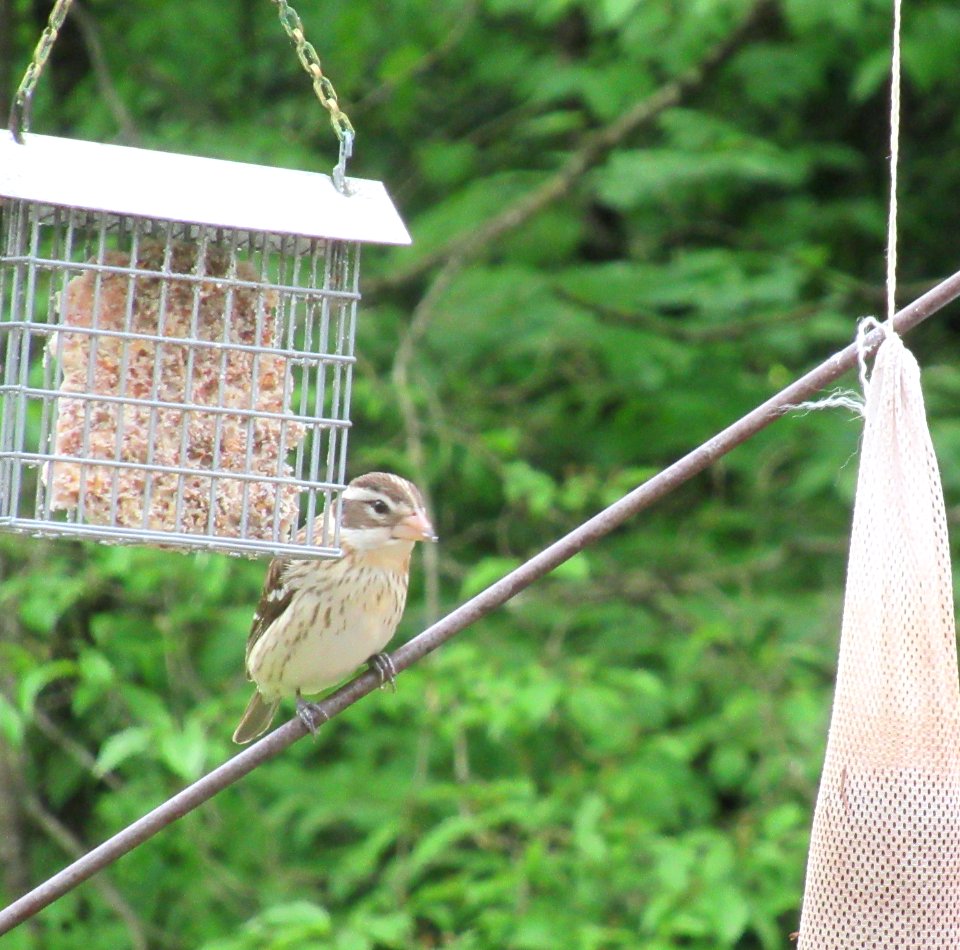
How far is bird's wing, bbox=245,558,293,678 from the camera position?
4.05 metres

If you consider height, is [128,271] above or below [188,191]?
below

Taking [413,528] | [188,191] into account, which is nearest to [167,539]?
[188,191]

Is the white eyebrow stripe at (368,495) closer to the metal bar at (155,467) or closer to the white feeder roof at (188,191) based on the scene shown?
the metal bar at (155,467)

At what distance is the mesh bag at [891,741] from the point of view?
270cm

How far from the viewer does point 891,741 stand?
106 inches

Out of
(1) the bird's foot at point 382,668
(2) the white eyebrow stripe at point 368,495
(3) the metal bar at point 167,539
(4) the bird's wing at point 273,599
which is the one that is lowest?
(1) the bird's foot at point 382,668

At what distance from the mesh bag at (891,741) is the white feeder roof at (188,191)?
0.88m

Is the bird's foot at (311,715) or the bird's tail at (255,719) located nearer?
the bird's foot at (311,715)

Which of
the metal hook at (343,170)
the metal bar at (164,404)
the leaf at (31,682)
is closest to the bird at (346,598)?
the metal bar at (164,404)

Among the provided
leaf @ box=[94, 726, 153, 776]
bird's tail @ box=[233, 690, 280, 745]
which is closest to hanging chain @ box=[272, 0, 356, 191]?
bird's tail @ box=[233, 690, 280, 745]

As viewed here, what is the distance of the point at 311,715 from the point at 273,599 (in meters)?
0.70

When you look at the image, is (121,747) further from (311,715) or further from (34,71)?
(34,71)

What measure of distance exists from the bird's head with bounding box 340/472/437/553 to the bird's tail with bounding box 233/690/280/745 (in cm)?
104

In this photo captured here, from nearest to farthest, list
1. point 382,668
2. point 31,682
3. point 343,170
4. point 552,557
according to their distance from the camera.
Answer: point 552,557, point 343,170, point 382,668, point 31,682
